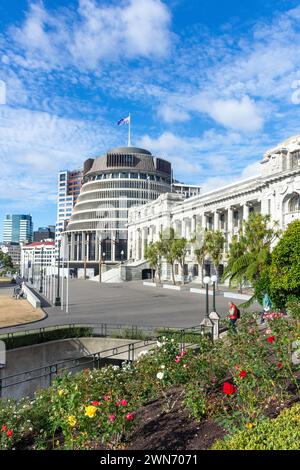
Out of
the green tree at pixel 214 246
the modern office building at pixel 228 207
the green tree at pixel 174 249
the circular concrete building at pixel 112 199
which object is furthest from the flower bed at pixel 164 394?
the circular concrete building at pixel 112 199

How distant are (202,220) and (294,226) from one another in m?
55.8

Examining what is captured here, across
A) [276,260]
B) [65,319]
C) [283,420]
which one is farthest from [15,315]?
[283,420]

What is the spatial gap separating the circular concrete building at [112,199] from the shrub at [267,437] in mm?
107457

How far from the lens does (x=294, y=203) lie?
170 feet

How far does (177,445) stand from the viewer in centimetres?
748

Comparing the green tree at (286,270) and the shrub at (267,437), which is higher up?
the green tree at (286,270)

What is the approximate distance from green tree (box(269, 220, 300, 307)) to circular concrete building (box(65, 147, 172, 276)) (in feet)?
313

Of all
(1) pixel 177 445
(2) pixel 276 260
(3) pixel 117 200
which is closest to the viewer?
(1) pixel 177 445

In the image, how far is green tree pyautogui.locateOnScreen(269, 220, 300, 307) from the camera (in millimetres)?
18453

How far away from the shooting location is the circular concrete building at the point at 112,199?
118 m

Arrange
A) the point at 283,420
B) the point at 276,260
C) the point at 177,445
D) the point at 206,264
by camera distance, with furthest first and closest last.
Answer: the point at 206,264, the point at 276,260, the point at 177,445, the point at 283,420

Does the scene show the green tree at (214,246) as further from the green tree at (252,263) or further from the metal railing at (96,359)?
the metal railing at (96,359)

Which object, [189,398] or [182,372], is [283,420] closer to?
[189,398]

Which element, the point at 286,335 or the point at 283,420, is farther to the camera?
the point at 286,335
